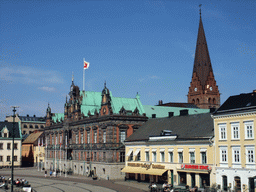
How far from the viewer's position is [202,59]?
478 ft

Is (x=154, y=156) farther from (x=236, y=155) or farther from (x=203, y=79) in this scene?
(x=203, y=79)

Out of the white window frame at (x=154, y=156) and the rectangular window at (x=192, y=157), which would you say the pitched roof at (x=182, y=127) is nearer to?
the rectangular window at (x=192, y=157)

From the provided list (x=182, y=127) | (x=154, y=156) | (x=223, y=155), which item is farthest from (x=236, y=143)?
(x=154, y=156)

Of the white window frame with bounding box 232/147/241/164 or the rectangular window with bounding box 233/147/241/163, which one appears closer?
the white window frame with bounding box 232/147/241/164

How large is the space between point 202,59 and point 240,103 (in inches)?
3939

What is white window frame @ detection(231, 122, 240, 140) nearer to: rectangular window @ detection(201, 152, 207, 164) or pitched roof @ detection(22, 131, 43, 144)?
rectangular window @ detection(201, 152, 207, 164)

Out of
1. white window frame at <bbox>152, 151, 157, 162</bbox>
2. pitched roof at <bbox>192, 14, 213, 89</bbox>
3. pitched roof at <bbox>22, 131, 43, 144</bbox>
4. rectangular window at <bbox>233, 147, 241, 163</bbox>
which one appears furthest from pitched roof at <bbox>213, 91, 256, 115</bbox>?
pitched roof at <bbox>192, 14, 213, 89</bbox>

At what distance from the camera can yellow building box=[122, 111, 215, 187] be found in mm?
51250

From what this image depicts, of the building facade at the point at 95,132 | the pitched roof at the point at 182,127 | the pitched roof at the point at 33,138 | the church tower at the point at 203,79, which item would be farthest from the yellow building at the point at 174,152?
the church tower at the point at 203,79

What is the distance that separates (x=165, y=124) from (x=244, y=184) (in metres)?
21.6

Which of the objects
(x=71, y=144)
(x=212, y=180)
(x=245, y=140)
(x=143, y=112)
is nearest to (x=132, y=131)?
(x=143, y=112)

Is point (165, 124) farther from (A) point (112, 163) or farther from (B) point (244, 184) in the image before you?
(B) point (244, 184)

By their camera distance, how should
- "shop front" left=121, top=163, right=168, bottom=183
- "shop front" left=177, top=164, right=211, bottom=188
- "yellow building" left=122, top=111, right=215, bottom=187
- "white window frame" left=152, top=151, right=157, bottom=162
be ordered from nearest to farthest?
"shop front" left=177, top=164, right=211, bottom=188
"yellow building" left=122, top=111, right=215, bottom=187
"shop front" left=121, top=163, right=168, bottom=183
"white window frame" left=152, top=151, right=157, bottom=162

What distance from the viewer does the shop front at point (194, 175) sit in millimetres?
50438
